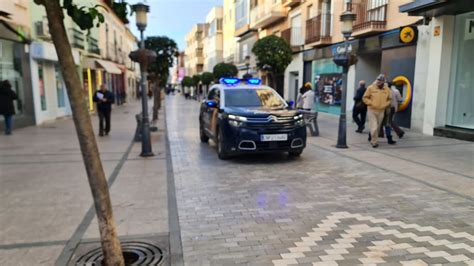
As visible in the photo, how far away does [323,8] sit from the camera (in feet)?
63.5

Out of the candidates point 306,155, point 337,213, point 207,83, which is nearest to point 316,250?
point 337,213

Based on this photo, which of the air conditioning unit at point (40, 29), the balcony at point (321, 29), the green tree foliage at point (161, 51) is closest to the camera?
the air conditioning unit at point (40, 29)

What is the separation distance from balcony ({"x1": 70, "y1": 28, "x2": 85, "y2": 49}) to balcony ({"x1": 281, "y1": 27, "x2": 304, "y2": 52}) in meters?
11.5

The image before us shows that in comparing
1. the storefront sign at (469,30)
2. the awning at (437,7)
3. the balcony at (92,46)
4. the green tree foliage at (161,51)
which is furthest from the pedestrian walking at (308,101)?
the balcony at (92,46)

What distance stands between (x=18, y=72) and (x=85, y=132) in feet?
45.5

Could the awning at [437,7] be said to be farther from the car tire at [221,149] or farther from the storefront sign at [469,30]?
the car tire at [221,149]

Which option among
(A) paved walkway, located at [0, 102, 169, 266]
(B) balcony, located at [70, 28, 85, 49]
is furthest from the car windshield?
(B) balcony, located at [70, 28, 85, 49]

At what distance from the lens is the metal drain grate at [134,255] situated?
353cm

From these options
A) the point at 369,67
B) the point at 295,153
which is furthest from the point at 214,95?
the point at 369,67

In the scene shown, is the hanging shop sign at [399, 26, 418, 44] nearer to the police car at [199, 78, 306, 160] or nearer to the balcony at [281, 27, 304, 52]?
the police car at [199, 78, 306, 160]

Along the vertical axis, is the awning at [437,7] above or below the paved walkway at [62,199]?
above

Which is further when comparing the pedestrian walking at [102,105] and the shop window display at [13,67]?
the shop window display at [13,67]

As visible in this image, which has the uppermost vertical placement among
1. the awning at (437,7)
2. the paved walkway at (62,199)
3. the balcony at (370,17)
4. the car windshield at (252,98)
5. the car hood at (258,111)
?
the balcony at (370,17)

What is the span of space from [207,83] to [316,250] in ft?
130
